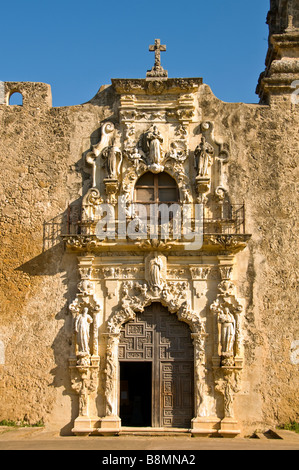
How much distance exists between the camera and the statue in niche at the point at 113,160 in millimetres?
12312

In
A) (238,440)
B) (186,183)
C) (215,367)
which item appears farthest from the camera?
(186,183)

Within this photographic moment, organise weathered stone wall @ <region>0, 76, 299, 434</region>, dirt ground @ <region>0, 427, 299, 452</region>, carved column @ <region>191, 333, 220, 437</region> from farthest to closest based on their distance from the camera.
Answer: weathered stone wall @ <region>0, 76, 299, 434</region>
carved column @ <region>191, 333, 220, 437</region>
dirt ground @ <region>0, 427, 299, 452</region>

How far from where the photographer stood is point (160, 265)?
12.0 m

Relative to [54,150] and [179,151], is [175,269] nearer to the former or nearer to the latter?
[179,151]

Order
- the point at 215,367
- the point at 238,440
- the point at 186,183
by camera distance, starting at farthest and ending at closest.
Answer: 1. the point at 186,183
2. the point at 215,367
3. the point at 238,440

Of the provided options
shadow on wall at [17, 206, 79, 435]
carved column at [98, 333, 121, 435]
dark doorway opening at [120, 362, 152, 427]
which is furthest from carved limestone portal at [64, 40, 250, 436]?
dark doorway opening at [120, 362, 152, 427]

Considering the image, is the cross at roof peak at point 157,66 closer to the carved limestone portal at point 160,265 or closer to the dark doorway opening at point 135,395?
the carved limestone portal at point 160,265

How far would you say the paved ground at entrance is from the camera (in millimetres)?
9617

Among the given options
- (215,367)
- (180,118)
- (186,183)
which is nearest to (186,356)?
(215,367)

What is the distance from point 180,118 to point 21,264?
14.7ft

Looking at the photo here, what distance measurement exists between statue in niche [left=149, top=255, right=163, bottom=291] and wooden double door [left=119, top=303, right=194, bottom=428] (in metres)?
0.43

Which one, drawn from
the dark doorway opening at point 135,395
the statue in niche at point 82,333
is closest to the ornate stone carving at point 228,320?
the dark doorway opening at point 135,395

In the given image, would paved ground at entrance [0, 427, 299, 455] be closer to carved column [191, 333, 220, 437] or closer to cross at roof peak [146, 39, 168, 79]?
carved column [191, 333, 220, 437]

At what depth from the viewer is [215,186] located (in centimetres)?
1240
